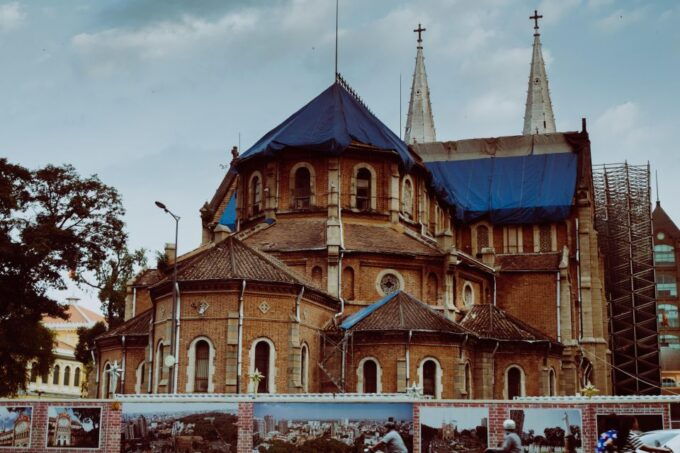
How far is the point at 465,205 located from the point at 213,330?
105 feet

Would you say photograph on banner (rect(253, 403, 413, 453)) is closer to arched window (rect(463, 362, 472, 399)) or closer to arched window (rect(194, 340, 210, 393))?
arched window (rect(194, 340, 210, 393))

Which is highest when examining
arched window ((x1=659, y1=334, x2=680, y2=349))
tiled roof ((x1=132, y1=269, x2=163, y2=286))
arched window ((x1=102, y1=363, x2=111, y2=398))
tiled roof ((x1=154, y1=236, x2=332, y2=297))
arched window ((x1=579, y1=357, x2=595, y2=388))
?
arched window ((x1=659, y1=334, x2=680, y2=349))

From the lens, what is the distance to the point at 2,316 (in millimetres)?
43625

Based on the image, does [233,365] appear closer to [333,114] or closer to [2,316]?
[2,316]

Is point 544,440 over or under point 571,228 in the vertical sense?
under

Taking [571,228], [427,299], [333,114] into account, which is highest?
[333,114]

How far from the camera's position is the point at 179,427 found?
78.4 feet

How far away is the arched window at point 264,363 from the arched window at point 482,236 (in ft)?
92.8

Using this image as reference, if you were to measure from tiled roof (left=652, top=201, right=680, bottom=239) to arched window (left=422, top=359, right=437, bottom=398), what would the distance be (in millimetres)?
75468

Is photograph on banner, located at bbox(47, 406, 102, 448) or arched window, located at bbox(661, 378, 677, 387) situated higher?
arched window, located at bbox(661, 378, 677, 387)

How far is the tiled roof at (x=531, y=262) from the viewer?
2055 inches

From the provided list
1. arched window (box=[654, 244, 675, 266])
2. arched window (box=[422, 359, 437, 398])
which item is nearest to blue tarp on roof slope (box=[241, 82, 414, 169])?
arched window (box=[422, 359, 437, 398])

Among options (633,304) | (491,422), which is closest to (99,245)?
(491,422)

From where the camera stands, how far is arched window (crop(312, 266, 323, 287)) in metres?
43.9
